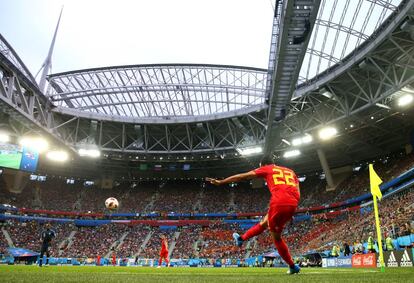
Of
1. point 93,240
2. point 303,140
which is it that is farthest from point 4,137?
point 303,140

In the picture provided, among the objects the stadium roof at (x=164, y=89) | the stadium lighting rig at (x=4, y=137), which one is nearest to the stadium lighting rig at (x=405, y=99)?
the stadium roof at (x=164, y=89)

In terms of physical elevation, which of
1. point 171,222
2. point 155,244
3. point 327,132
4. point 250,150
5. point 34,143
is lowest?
point 155,244

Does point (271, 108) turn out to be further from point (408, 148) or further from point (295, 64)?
point (408, 148)

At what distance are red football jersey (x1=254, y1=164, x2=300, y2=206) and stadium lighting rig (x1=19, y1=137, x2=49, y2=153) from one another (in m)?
38.1

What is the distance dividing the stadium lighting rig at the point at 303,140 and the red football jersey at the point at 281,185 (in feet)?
109

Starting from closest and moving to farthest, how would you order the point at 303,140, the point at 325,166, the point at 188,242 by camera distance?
the point at 303,140 → the point at 325,166 → the point at 188,242

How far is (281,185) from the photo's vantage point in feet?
26.2

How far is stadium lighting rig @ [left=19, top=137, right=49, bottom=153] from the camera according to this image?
3991 centimetres

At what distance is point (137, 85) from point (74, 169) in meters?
25.9

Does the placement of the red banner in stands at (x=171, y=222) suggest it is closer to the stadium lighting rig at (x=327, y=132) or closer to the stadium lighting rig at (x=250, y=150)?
the stadium lighting rig at (x=250, y=150)

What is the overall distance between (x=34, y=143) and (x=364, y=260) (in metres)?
36.7

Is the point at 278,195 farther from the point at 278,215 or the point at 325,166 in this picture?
the point at 325,166

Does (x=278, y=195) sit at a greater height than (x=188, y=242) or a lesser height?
lesser

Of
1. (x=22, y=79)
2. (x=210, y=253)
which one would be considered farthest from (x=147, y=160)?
(x=22, y=79)
